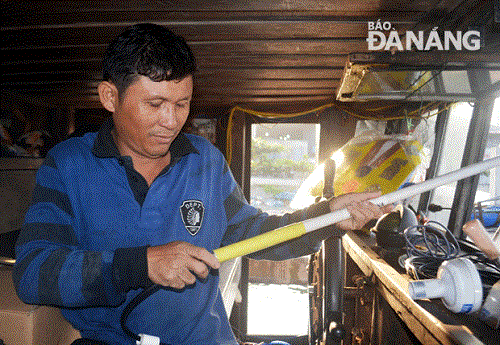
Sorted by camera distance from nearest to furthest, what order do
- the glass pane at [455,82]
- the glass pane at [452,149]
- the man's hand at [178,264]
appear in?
the man's hand at [178,264]
the glass pane at [455,82]
the glass pane at [452,149]

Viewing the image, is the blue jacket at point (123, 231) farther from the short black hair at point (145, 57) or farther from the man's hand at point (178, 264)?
the short black hair at point (145, 57)

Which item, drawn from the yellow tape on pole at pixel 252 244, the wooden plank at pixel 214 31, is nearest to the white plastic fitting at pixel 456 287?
the yellow tape on pole at pixel 252 244

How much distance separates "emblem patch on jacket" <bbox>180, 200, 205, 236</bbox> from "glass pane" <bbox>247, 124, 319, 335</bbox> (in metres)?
3.07

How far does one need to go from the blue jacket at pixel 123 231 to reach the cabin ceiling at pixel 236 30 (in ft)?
2.31

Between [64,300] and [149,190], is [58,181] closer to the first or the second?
[149,190]

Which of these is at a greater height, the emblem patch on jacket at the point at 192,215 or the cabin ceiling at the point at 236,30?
the cabin ceiling at the point at 236,30

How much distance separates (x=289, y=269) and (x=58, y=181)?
12.8 ft

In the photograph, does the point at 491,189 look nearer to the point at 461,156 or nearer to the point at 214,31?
the point at 461,156

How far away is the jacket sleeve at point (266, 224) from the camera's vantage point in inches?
57.4

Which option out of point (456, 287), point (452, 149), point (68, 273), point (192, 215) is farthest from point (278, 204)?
point (68, 273)

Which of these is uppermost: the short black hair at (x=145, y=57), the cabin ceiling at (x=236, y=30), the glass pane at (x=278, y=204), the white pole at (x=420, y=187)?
the cabin ceiling at (x=236, y=30)

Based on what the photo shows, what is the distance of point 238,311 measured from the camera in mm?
4363

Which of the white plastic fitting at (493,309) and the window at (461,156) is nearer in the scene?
the white plastic fitting at (493,309)

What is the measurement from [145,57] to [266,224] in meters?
0.87
